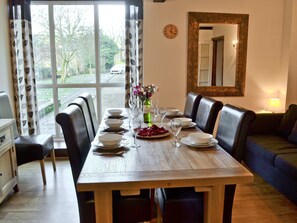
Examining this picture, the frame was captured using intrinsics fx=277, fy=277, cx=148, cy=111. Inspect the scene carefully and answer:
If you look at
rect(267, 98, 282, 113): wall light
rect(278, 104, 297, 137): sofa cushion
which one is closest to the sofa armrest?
rect(278, 104, 297, 137): sofa cushion

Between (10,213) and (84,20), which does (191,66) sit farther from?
(10,213)

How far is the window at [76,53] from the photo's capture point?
4305mm

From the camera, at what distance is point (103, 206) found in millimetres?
1591

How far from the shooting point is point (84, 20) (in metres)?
4.35

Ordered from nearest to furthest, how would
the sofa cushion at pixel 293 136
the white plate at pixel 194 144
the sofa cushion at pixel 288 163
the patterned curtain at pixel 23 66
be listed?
the white plate at pixel 194 144, the sofa cushion at pixel 288 163, the sofa cushion at pixel 293 136, the patterned curtain at pixel 23 66

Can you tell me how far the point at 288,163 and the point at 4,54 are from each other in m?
3.77

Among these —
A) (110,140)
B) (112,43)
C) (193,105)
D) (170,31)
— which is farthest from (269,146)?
(112,43)

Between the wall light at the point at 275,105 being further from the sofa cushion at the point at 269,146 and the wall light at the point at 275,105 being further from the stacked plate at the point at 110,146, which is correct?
the stacked plate at the point at 110,146

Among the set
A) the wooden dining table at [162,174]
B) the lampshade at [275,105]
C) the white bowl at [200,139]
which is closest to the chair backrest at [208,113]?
the white bowl at [200,139]

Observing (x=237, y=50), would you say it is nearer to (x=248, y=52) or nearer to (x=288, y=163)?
(x=248, y=52)

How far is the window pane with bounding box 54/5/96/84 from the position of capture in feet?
14.2

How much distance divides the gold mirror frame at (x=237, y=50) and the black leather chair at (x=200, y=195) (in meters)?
2.24

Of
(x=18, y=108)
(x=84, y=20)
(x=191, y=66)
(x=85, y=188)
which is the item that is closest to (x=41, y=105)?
(x=18, y=108)

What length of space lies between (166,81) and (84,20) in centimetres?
160
